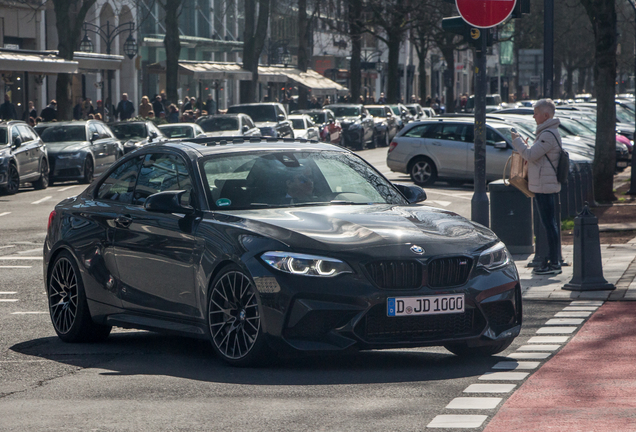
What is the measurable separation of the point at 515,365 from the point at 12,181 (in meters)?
19.6

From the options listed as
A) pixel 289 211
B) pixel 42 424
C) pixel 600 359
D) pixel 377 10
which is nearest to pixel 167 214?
pixel 289 211

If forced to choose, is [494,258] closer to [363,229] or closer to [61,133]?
[363,229]

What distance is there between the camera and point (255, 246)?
709 centimetres

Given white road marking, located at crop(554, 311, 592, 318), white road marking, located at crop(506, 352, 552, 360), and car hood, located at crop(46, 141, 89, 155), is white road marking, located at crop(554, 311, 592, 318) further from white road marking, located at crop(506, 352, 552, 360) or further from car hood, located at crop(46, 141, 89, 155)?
car hood, located at crop(46, 141, 89, 155)

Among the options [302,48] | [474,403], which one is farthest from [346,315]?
[302,48]

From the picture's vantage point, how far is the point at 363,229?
23.6 ft

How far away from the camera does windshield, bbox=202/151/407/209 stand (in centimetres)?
786

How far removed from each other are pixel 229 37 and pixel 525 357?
6831 centimetres

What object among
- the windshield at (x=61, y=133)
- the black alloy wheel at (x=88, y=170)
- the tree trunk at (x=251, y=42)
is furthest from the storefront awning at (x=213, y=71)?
the black alloy wheel at (x=88, y=170)

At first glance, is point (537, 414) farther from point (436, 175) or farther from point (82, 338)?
point (436, 175)

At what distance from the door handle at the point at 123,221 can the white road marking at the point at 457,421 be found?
3.22 metres

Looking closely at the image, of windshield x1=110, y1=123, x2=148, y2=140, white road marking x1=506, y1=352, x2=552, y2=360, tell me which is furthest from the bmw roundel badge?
windshield x1=110, y1=123, x2=148, y2=140

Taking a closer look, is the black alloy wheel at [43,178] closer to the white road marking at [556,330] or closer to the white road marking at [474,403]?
the white road marking at [556,330]

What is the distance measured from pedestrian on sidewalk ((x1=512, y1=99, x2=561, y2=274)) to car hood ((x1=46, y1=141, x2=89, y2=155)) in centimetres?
1790
